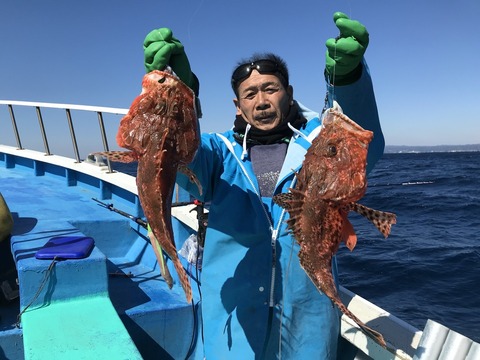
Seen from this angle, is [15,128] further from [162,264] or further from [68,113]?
[162,264]

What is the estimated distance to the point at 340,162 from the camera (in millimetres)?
2398

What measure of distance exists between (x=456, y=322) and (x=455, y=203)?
1228cm

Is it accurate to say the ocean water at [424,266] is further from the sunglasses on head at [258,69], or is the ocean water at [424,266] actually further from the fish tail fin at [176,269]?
the fish tail fin at [176,269]

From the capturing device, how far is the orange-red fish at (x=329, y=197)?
7.79 ft

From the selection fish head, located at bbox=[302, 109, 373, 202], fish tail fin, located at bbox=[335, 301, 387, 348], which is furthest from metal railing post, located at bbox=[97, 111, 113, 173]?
fish tail fin, located at bbox=[335, 301, 387, 348]

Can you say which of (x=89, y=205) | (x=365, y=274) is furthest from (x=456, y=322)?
(x=89, y=205)

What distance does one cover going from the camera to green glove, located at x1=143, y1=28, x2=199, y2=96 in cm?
252

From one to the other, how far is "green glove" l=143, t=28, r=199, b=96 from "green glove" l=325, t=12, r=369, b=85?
3.16 feet

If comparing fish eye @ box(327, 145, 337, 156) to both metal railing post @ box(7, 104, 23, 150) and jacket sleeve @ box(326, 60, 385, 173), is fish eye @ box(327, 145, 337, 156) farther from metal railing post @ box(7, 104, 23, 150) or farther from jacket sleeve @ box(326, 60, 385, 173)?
metal railing post @ box(7, 104, 23, 150)

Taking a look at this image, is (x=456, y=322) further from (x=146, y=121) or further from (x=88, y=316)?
(x=146, y=121)

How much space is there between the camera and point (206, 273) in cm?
314

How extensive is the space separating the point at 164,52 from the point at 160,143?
1.99 ft

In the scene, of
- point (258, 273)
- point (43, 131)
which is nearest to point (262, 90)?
point (258, 273)

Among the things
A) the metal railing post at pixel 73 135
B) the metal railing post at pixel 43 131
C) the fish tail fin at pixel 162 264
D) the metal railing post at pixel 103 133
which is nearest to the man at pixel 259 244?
the fish tail fin at pixel 162 264
